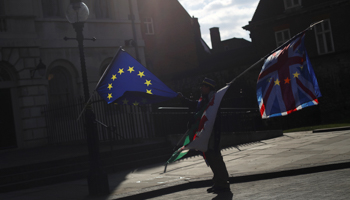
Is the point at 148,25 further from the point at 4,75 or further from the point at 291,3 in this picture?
the point at 4,75

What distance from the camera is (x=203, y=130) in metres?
7.61

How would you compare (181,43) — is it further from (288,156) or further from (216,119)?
(216,119)

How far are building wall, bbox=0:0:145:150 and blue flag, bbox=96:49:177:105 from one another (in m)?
9.20

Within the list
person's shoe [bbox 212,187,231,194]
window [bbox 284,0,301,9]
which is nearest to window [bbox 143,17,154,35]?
window [bbox 284,0,301,9]

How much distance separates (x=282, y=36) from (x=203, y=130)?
86.6 feet

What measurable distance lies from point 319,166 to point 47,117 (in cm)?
1186

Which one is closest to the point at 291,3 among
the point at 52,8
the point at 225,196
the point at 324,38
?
the point at 324,38

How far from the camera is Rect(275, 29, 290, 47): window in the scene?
32312 mm

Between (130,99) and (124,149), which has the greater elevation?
(130,99)

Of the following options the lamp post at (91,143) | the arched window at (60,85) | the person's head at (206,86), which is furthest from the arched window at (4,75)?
the person's head at (206,86)

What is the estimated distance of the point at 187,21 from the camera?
4212 centimetres

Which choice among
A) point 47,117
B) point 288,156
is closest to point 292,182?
point 288,156

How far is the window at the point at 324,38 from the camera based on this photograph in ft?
99.2

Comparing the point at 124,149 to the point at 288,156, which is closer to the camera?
the point at 288,156
